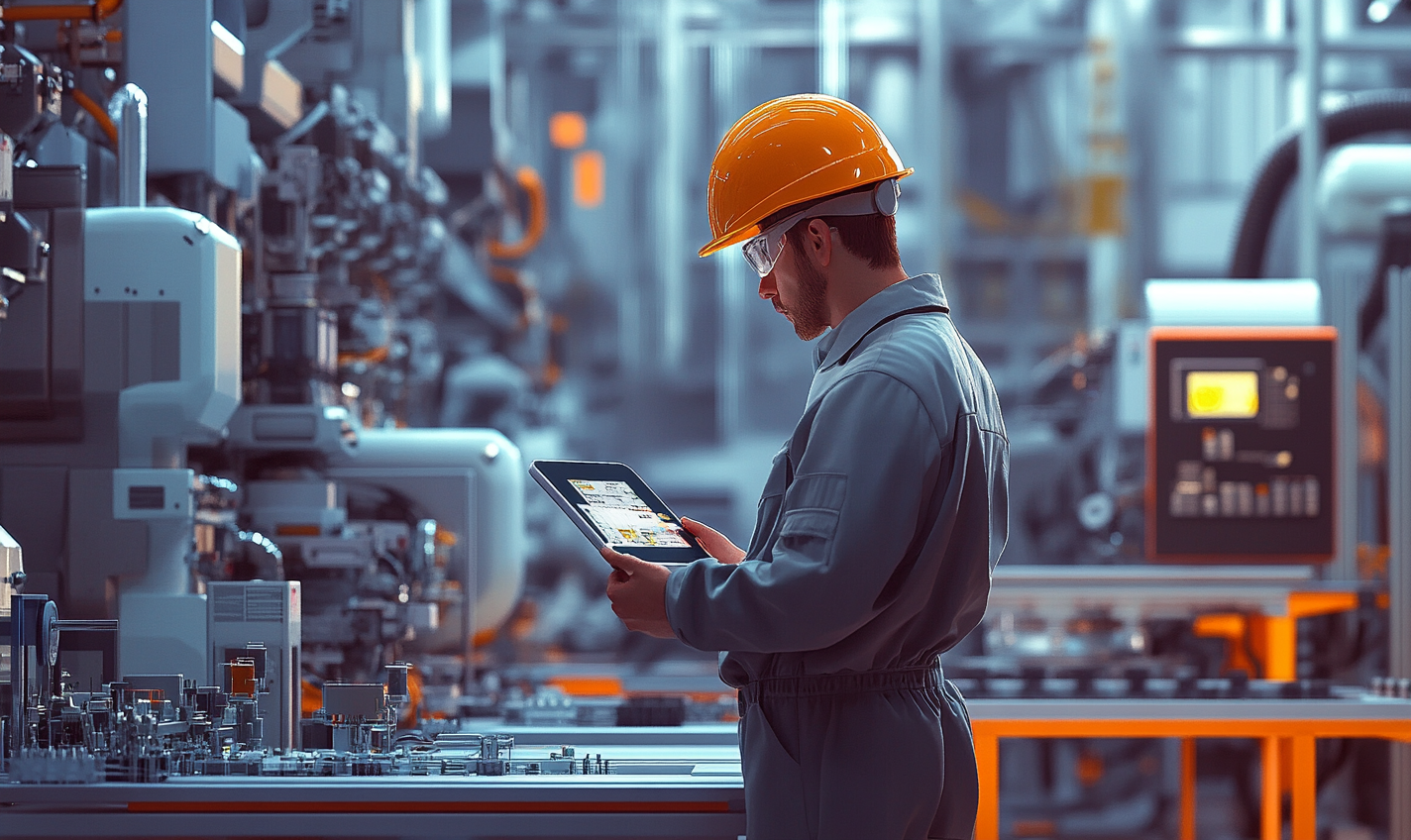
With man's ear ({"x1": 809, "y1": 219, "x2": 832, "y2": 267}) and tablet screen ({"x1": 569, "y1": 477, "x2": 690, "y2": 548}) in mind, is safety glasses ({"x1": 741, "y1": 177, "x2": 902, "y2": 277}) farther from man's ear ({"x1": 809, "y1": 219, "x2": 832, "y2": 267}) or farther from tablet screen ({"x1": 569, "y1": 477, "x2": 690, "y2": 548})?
tablet screen ({"x1": 569, "y1": 477, "x2": 690, "y2": 548})

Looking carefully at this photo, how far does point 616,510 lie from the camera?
1.70 metres

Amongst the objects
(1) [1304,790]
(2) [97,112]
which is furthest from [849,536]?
(1) [1304,790]

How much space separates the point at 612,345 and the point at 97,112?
21.8 feet

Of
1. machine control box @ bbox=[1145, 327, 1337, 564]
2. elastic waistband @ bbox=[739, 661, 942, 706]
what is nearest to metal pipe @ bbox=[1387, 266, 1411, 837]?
machine control box @ bbox=[1145, 327, 1337, 564]

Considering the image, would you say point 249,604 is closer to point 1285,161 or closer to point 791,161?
point 791,161

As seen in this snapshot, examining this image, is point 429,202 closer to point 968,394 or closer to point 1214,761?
point 968,394

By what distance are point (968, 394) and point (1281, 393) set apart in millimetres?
3633

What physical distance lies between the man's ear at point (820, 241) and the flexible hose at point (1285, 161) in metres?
4.89

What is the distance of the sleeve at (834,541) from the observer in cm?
149

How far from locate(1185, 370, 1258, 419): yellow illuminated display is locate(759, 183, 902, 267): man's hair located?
3448mm

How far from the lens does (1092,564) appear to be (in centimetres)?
532

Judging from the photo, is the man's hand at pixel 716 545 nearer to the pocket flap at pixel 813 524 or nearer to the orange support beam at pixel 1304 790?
the pocket flap at pixel 813 524

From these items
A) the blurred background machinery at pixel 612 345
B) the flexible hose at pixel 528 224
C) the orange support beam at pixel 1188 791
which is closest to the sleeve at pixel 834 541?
the blurred background machinery at pixel 612 345

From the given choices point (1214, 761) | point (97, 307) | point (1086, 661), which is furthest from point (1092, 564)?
point (97, 307)
